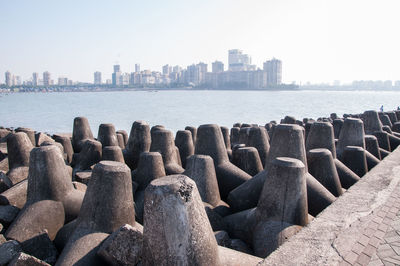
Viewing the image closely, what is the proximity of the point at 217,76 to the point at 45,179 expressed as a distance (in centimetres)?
12853

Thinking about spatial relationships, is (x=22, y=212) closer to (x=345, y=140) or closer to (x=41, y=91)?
(x=345, y=140)

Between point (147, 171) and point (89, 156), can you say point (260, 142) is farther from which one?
point (89, 156)

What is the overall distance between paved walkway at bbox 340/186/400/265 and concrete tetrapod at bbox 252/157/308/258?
22.7 inches

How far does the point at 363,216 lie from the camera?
11.3 feet

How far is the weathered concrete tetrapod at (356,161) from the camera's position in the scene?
5648 mm

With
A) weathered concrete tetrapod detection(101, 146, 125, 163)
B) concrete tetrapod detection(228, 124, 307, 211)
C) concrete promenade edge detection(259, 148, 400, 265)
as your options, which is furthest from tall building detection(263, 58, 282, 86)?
concrete promenade edge detection(259, 148, 400, 265)

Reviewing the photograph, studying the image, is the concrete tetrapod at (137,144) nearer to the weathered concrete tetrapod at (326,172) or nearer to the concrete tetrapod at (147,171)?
the concrete tetrapod at (147,171)

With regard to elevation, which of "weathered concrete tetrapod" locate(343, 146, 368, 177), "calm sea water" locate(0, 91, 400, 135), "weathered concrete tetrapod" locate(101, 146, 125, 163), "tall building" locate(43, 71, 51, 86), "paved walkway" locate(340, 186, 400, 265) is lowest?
"calm sea water" locate(0, 91, 400, 135)

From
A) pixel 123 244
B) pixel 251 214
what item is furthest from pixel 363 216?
pixel 123 244

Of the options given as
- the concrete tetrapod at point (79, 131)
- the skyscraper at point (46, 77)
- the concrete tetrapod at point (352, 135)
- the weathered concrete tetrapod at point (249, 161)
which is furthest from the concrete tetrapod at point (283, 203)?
the skyscraper at point (46, 77)

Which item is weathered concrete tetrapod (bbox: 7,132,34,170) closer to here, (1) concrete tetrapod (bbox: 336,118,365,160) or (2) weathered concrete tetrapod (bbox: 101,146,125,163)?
(2) weathered concrete tetrapod (bbox: 101,146,125,163)

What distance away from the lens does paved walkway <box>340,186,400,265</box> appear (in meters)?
2.82

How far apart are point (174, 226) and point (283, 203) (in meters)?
1.49

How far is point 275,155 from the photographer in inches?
182
